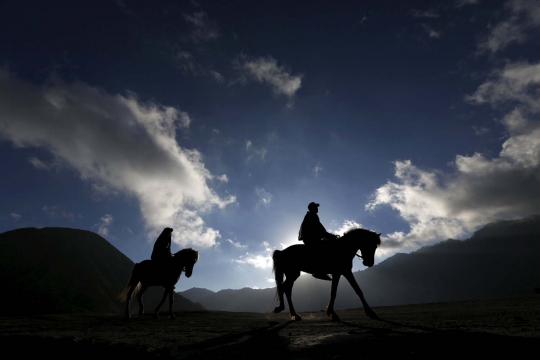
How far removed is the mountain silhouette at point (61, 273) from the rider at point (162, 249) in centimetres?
6684

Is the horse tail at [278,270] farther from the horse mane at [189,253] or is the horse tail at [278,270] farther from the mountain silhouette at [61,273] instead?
the mountain silhouette at [61,273]

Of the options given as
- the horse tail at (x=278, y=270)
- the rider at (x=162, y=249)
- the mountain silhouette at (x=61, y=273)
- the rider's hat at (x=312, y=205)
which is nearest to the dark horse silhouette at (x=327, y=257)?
the horse tail at (x=278, y=270)

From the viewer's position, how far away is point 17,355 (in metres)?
4.05

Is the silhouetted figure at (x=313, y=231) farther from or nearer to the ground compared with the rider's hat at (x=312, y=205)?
nearer to the ground

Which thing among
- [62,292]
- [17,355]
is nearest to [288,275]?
[17,355]

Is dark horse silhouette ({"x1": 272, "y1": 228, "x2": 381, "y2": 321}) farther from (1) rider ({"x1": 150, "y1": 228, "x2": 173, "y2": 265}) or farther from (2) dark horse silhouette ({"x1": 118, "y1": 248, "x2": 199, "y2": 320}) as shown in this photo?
(1) rider ({"x1": 150, "y1": 228, "x2": 173, "y2": 265})

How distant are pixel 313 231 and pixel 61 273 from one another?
119 m

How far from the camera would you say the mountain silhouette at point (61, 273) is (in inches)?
3243

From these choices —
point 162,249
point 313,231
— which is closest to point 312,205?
point 313,231

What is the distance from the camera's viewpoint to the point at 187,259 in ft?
41.1

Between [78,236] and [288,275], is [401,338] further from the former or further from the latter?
[78,236]

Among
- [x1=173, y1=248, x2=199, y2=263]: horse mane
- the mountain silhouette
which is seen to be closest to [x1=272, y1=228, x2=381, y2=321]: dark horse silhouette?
[x1=173, y1=248, x2=199, y2=263]: horse mane

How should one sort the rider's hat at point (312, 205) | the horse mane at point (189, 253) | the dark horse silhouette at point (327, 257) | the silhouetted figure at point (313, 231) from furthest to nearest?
1. the horse mane at point (189, 253)
2. the rider's hat at point (312, 205)
3. the silhouetted figure at point (313, 231)
4. the dark horse silhouette at point (327, 257)

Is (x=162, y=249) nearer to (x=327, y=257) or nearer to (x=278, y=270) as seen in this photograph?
(x=278, y=270)
